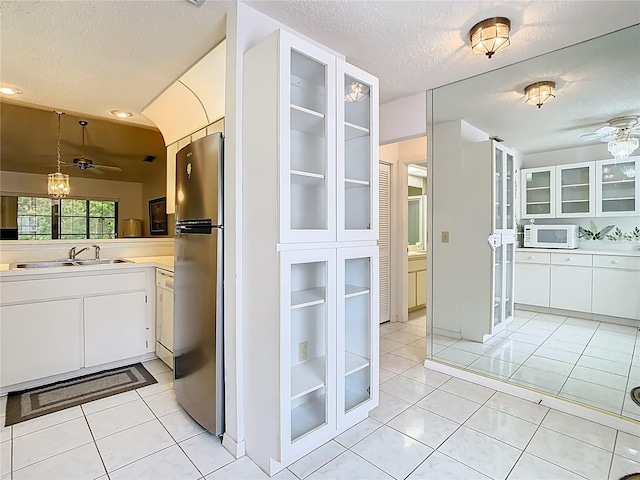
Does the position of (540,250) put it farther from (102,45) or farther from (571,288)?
(102,45)

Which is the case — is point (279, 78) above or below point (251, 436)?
above

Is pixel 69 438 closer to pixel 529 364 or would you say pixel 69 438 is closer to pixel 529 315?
pixel 529 364

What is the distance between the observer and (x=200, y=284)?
6.46 ft

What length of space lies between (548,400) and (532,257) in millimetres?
1341

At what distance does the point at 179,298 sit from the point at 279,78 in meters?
1.54

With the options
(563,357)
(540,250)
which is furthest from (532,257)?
(563,357)

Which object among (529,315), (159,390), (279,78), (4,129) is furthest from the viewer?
(4,129)

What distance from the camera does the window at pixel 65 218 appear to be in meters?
6.66

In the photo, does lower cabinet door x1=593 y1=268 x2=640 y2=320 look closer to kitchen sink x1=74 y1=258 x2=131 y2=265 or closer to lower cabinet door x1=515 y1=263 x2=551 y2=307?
lower cabinet door x1=515 y1=263 x2=551 y2=307

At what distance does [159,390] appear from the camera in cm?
250

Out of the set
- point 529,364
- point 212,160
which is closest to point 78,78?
point 212,160

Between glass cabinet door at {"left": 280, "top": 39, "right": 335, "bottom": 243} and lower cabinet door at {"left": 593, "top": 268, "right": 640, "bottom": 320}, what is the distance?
214cm

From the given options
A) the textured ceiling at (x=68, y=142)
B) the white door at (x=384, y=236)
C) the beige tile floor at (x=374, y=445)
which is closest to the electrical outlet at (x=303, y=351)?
the beige tile floor at (x=374, y=445)

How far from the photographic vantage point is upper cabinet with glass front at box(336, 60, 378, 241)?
6.42ft
